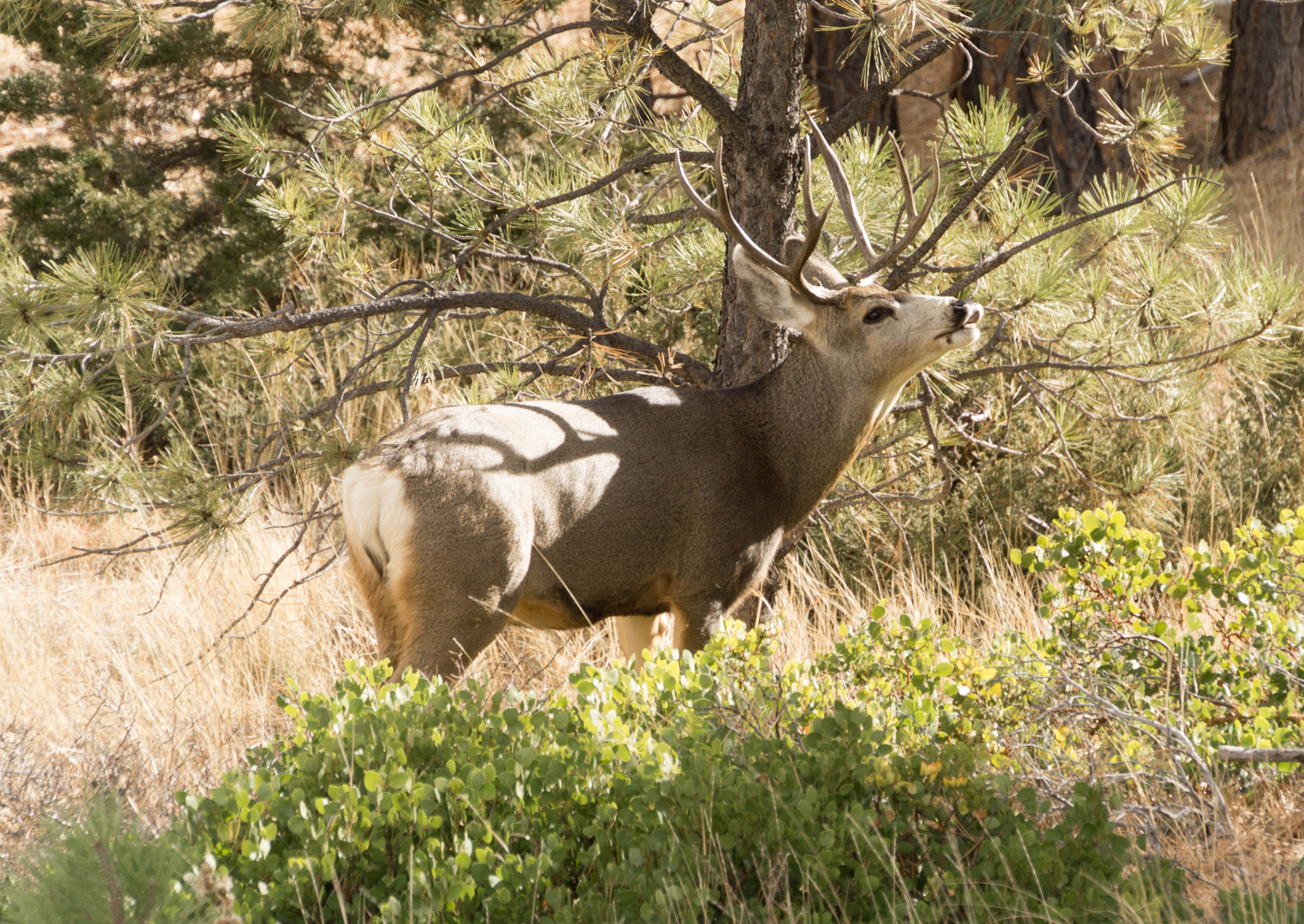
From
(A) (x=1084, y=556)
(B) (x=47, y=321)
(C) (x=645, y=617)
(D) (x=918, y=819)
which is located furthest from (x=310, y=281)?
(D) (x=918, y=819)

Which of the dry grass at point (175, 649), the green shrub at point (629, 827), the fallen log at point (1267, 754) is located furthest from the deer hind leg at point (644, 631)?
the fallen log at point (1267, 754)

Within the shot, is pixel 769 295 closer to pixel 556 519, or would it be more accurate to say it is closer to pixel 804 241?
pixel 804 241

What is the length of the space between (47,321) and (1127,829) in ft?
13.0

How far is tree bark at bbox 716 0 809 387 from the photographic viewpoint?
4.76 meters

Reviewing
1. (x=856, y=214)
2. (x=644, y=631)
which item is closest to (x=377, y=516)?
(x=644, y=631)

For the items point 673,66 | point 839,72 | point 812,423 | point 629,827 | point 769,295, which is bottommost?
point 629,827

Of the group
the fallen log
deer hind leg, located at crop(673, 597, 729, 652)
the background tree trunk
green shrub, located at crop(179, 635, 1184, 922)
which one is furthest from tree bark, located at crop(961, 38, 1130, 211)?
green shrub, located at crop(179, 635, 1184, 922)

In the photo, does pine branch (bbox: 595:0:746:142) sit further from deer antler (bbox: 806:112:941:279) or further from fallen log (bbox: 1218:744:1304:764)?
fallen log (bbox: 1218:744:1304:764)

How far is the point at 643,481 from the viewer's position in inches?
165

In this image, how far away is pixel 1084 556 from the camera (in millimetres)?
4086

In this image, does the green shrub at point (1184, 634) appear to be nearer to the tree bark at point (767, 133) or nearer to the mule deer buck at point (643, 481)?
the mule deer buck at point (643, 481)

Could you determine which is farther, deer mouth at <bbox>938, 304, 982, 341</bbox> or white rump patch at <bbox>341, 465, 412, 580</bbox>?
deer mouth at <bbox>938, 304, 982, 341</bbox>

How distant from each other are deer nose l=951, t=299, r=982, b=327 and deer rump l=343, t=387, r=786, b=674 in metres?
0.88

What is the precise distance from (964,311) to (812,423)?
2.37 feet
